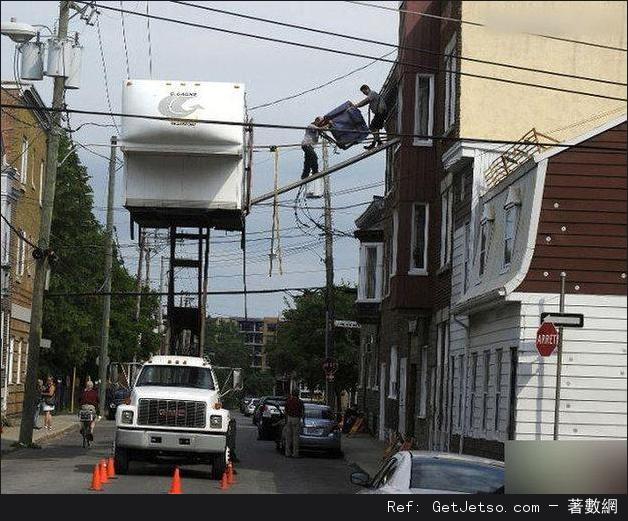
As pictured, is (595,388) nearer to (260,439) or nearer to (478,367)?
(478,367)

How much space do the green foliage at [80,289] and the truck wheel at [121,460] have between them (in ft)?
5.63

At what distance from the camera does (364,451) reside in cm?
3766

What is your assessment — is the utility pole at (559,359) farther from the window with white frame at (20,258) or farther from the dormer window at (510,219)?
the window with white frame at (20,258)

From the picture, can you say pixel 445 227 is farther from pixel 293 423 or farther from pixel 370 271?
pixel 370 271

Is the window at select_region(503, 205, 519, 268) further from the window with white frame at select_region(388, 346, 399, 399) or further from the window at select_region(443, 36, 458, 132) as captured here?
the window with white frame at select_region(388, 346, 399, 399)

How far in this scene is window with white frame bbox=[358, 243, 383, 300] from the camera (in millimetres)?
46719

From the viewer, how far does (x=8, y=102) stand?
47.8 feet

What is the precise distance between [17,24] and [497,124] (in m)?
11.9

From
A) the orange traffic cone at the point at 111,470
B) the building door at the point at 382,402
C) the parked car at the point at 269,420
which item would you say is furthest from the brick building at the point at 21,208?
the parked car at the point at 269,420

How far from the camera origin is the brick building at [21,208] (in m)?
14.8

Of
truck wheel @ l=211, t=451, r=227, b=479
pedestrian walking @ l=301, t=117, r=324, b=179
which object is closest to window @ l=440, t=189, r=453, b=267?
truck wheel @ l=211, t=451, r=227, b=479

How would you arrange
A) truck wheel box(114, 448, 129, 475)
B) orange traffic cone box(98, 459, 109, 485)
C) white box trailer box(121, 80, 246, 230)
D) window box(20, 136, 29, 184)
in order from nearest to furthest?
window box(20, 136, 29, 184)
white box trailer box(121, 80, 246, 230)
orange traffic cone box(98, 459, 109, 485)
truck wheel box(114, 448, 129, 475)

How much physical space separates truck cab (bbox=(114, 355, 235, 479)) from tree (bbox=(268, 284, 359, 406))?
43.4m

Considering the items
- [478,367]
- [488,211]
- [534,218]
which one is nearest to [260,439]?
[478,367]
